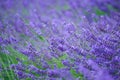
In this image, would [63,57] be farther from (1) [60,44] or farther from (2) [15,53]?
(2) [15,53]

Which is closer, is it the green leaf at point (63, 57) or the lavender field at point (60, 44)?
the lavender field at point (60, 44)

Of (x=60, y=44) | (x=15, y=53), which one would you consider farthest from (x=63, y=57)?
(x=15, y=53)

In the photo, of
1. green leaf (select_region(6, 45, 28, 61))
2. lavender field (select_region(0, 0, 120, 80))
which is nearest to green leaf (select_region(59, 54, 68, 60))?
lavender field (select_region(0, 0, 120, 80))

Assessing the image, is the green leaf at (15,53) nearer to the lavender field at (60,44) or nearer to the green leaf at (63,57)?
the lavender field at (60,44)

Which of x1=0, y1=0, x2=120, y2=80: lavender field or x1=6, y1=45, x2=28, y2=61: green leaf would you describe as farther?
x1=6, y1=45, x2=28, y2=61: green leaf

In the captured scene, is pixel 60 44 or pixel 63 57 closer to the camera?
pixel 63 57

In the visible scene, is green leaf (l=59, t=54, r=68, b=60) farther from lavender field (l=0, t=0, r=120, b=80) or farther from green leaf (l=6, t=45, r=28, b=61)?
green leaf (l=6, t=45, r=28, b=61)

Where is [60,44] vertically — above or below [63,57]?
above

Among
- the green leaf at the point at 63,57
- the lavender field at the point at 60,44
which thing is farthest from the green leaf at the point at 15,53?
the green leaf at the point at 63,57

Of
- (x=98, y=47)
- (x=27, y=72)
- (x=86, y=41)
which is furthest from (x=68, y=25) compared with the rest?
(x=27, y=72)
